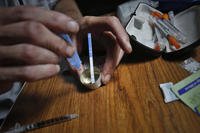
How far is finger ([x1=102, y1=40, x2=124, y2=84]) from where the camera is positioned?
22.7 inches

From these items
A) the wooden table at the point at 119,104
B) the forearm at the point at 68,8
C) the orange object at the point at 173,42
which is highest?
the forearm at the point at 68,8

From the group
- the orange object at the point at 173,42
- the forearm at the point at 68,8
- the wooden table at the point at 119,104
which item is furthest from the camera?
the forearm at the point at 68,8

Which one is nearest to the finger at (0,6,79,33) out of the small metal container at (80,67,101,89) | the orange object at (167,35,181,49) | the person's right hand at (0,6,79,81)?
the person's right hand at (0,6,79,81)

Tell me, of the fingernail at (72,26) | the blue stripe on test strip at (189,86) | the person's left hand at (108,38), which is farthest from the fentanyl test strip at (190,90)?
the fingernail at (72,26)

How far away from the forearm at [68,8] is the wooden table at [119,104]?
23 cm

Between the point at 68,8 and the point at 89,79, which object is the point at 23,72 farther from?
the point at 68,8

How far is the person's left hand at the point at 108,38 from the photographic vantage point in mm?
568

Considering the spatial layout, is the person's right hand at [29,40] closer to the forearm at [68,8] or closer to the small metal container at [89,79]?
the small metal container at [89,79]

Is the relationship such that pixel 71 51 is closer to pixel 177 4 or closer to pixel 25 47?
pixel 25 47

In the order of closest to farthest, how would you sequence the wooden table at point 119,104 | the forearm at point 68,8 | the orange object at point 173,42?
the wooden table at point 119,104, the orange object at point 173,42, the forearm at point 68,8

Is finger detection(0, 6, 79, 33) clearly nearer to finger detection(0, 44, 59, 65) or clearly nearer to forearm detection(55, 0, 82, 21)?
finger detection(0, 44, 59, 65)

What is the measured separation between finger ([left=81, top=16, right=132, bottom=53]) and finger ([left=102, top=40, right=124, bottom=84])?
5cm

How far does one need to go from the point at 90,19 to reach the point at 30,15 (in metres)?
0.30

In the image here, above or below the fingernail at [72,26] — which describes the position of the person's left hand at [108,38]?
below
